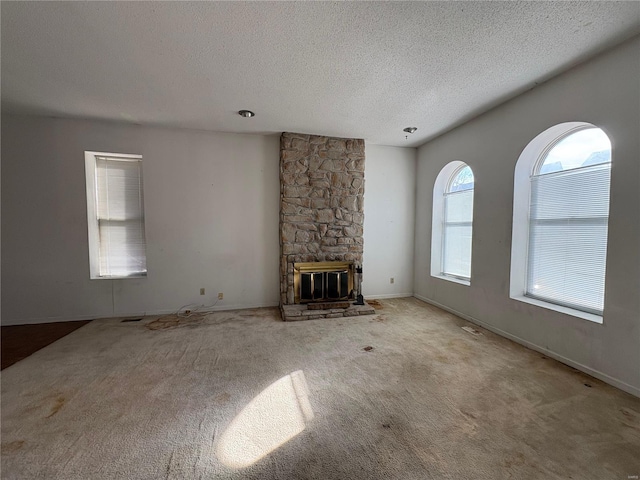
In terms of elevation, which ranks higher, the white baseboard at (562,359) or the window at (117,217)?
the window at (117,217)

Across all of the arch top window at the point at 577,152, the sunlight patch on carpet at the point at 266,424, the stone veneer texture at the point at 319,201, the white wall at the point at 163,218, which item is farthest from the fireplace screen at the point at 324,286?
the arch top window at the point at 577,152

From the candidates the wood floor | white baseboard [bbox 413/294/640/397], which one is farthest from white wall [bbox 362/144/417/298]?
the wood floor

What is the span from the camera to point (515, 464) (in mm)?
1343

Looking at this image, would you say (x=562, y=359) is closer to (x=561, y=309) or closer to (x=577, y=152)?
(x=561, y=309)

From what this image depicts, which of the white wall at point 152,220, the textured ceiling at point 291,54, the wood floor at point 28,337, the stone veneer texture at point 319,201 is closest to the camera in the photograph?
the textured ceiling at point 291,54

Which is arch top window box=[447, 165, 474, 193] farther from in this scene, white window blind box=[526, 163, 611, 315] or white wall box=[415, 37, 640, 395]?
white window blind box=[526, 163, 611, 315]

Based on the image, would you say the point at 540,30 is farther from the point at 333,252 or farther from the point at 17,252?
the point at 17,252

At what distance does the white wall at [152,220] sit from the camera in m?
3.30

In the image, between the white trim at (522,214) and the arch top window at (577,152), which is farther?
the white trim at (522,214)

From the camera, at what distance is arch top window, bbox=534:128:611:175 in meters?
2.25

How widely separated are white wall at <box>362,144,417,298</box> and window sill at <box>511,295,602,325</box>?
1941mm

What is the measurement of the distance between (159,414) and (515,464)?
2.16 meters

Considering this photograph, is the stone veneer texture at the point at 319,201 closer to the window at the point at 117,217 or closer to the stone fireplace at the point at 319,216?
the stone fireplace at the point at 319,216

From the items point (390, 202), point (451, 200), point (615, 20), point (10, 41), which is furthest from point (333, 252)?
point (10, 41)
